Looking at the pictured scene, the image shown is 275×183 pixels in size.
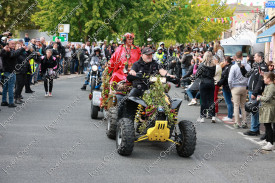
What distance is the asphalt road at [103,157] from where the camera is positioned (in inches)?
257

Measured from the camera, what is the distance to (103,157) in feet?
25.1

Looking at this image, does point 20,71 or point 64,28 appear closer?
point 20,71

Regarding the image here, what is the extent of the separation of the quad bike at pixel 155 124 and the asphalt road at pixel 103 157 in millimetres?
235

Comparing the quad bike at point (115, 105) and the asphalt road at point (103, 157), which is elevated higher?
the quad bike at point (115, 105)

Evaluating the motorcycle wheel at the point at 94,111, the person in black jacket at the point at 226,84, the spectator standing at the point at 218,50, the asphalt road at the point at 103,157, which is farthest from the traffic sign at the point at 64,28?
the motorcycle wheel at the point at 94,111

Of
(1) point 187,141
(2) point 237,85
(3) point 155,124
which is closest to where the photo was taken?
(3) point 155,124

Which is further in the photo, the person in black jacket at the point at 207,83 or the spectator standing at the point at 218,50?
the spectator standing at the point at 218,50

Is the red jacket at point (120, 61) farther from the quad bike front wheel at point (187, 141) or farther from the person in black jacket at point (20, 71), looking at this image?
the person in black jacket at point (20, 71)

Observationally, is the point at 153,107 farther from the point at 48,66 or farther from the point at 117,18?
the point at 117,18

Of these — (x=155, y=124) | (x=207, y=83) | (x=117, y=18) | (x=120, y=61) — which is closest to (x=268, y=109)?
(x=155, y=124)

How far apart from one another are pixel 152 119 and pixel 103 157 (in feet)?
3.42

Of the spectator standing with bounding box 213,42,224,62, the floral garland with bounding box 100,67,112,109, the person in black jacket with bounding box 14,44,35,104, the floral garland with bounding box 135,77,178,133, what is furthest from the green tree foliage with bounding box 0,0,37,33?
the floral garland with bounding box 135,77,178,133

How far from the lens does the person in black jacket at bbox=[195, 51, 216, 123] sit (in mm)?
12320

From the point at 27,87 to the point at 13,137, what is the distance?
8.72 metres
